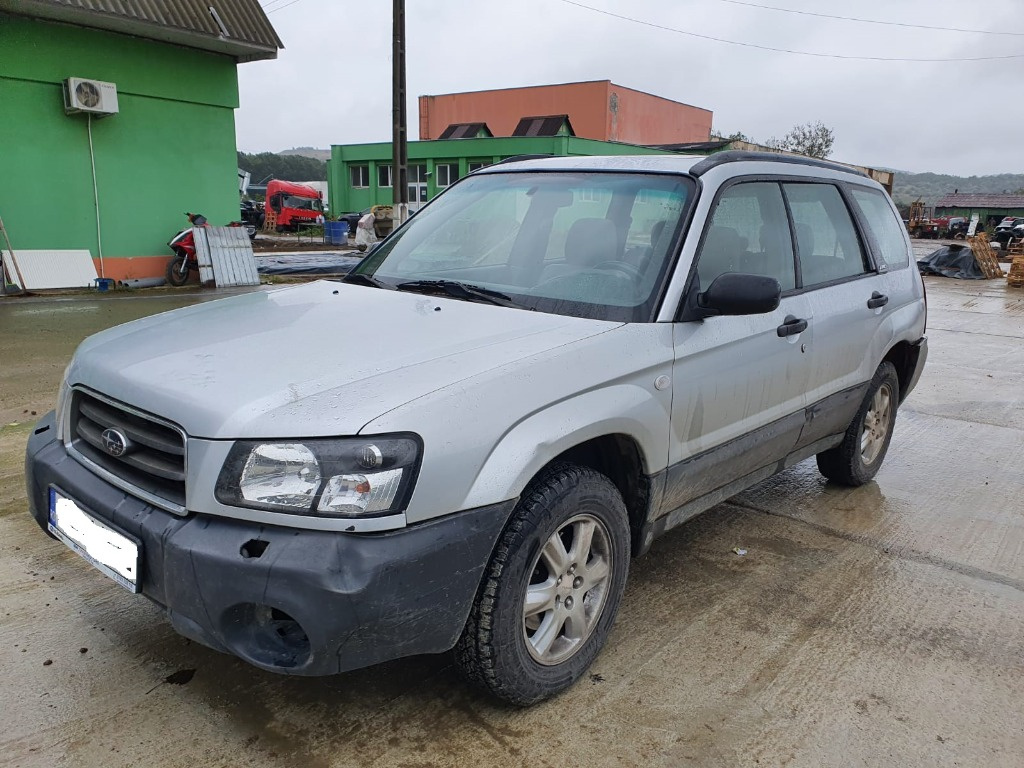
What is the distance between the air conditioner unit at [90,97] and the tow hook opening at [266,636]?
35.9ft

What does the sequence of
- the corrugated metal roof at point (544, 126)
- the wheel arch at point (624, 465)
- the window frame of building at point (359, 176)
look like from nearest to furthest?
the wheel arch at point (624, 465) → the corrugated metal roof at point (544, 126) → the window frame of building at point (359, 176)

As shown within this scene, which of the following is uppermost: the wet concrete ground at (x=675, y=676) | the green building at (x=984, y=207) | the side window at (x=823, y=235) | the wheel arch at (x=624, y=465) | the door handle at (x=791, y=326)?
the green building at (x=984, y=207)

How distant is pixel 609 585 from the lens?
2703 mm

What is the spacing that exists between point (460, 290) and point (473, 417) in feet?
3.45

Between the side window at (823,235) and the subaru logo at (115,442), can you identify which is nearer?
the subaru logo at (115,442)

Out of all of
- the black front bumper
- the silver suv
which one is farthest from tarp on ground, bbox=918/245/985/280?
the black front bumper

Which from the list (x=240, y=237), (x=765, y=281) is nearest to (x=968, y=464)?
(x=765, y=281)

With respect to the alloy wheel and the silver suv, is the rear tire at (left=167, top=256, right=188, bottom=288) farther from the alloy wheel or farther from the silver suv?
the alloy wheel

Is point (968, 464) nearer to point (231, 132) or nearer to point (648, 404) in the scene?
point (648, 404)

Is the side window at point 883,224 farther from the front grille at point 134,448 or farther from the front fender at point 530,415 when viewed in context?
the front grille at point 134,448

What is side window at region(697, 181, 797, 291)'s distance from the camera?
3105mm

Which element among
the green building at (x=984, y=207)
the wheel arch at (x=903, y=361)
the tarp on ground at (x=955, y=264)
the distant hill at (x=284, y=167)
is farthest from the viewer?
the distant hill at (x=284, y=167)

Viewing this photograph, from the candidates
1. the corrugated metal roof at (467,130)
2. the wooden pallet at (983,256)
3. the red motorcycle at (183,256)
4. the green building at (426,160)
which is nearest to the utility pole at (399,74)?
the red motorcycle at (183,256)

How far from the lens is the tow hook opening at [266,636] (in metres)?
2.02
